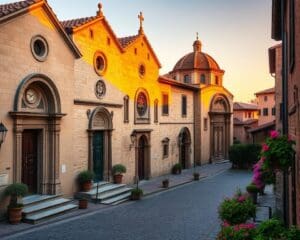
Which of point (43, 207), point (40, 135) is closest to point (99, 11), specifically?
→ point (40, 135)

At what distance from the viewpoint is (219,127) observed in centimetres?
3975

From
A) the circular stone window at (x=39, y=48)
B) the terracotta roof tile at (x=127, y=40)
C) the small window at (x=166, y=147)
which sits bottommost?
the small window at (x=166, y=147)

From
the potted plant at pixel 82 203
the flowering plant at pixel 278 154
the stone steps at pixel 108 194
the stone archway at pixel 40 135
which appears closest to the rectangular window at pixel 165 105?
the stone steps at pixel 108 194

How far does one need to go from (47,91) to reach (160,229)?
7.78 metres

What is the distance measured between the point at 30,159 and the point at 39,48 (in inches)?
193

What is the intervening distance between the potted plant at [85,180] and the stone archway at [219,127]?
69.9ft

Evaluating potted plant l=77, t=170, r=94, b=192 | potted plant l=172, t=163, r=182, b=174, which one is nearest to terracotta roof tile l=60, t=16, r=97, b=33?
potted plant l=77, t=170, r=94, b=192

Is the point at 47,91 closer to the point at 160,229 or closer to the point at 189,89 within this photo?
the point at 160,229

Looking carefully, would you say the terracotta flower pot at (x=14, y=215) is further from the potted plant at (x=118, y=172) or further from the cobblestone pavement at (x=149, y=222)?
the potted plant at (x=118, y=172)

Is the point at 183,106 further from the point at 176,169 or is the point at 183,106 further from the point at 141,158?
the point at 141,158

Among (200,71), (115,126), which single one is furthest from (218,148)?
(115,126)

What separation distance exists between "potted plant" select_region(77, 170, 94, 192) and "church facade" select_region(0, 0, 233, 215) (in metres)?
0.48

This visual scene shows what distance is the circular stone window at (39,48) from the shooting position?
15280mm

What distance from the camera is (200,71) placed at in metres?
39.9
